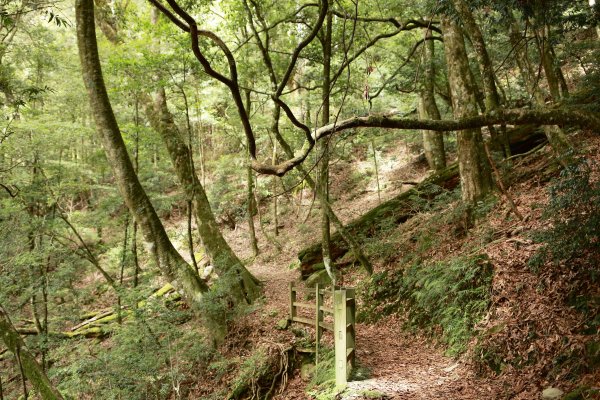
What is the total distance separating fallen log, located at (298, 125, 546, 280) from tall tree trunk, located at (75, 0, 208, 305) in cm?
458

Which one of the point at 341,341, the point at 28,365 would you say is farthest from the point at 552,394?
the point at 28,365

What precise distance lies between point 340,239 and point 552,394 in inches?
339

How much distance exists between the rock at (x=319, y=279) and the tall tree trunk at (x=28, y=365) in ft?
21.8

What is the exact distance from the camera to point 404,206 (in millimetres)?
12172

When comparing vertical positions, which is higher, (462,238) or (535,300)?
(462,238)

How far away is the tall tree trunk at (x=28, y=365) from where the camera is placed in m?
7.71

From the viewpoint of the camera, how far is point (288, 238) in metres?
18.8

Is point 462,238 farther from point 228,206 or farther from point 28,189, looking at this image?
point 228,206

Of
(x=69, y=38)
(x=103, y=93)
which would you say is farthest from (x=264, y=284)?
(x=69, y=38)

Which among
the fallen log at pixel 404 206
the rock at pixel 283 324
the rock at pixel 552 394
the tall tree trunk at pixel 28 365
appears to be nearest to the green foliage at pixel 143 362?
the tall tree trunk at pixel 28 365

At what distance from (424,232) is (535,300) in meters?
4.35

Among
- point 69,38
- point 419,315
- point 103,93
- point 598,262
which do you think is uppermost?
point 69,38

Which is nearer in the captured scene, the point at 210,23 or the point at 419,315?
the point at 419,315

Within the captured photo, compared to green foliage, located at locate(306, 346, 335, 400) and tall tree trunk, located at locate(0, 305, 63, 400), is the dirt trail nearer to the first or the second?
green foliage, located at locate(306, 346, 335, 400)
